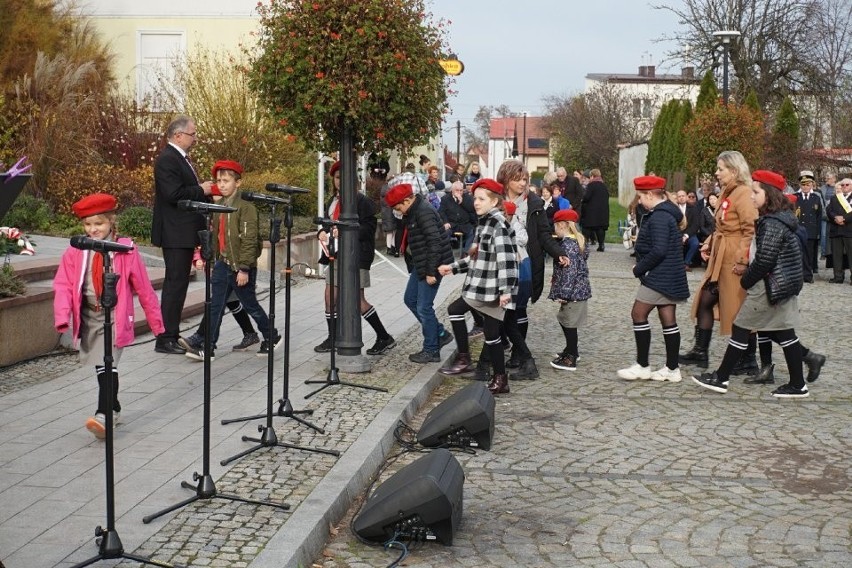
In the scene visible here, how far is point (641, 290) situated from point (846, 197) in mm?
11410

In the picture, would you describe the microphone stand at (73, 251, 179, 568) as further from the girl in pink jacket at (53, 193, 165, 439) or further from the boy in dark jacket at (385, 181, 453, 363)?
the boy in dark jacket at (385, 181, 453, 363)

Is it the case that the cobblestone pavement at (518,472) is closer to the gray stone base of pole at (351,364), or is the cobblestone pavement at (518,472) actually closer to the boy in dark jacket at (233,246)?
the gray stone base of pole at (351,364)

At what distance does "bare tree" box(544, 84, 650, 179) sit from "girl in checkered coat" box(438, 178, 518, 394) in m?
63.0

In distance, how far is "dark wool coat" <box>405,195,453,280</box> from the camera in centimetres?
1005

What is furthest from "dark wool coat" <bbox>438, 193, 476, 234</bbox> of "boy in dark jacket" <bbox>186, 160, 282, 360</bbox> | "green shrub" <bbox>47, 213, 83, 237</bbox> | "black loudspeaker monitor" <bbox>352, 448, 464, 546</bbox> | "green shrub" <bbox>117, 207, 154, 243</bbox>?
"black loudspeaker monitor" <bbox>352, 448, 464, 546</bbox>

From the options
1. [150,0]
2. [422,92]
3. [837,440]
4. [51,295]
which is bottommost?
[837,440]

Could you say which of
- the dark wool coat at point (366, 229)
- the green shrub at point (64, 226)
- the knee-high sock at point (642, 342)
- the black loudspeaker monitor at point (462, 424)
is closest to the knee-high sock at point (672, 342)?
the knee-high sock at point (642, 342)

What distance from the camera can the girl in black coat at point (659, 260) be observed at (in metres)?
9.72

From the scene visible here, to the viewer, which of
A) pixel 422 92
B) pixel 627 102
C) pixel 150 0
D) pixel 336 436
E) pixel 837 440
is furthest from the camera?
pixel 627 102

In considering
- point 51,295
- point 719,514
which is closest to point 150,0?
point 51,295

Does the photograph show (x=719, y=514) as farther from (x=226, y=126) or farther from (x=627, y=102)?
(x=627, y=102)

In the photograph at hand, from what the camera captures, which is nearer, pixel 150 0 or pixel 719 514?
pixel 719 514

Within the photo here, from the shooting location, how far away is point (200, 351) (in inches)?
394

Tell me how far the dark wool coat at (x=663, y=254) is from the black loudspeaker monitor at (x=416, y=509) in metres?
4.60
